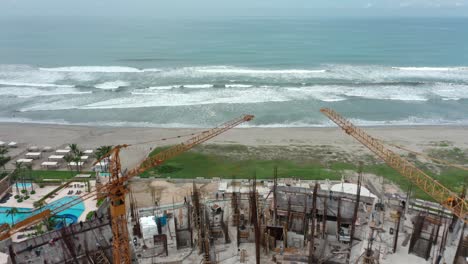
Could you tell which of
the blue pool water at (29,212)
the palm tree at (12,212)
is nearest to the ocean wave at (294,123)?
the blue pool water at (29,212)

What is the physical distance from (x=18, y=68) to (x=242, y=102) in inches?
2113

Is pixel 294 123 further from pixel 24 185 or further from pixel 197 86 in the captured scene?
pixel 24 185

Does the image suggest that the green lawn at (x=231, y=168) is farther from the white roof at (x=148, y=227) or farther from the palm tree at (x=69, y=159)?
the white roof at (x=148, y=227)

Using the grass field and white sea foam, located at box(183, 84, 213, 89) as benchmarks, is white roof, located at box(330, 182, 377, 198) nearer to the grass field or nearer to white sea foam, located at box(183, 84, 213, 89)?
the grass field

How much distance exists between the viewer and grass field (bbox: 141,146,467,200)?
114ft

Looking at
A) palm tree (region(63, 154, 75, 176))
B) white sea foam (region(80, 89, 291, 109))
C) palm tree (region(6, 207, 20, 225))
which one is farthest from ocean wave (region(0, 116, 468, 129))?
palm tree (region(6, 207, 20, 225))

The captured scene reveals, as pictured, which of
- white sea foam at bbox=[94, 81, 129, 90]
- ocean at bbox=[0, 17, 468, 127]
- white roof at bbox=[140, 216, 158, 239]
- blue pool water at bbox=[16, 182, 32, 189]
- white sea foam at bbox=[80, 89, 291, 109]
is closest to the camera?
white roof at bbox=[140, 216, 158, 239]

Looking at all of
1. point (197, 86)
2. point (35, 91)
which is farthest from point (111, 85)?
point (197, 86)

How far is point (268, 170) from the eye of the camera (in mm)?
36625

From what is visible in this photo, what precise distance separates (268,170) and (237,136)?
1053 centimetres

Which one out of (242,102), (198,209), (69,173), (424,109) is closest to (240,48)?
(242,102)

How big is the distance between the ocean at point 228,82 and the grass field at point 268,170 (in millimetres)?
12573

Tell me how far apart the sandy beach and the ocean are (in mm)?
2689

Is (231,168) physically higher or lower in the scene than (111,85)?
lower
